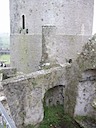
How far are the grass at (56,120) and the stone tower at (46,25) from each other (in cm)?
582

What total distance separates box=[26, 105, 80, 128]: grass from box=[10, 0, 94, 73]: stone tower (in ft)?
19.1

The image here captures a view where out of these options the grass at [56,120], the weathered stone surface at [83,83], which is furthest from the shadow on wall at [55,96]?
the weathered stone surface at [83,83]

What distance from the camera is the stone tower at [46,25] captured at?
53.9 feet

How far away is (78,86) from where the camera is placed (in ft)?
31.8

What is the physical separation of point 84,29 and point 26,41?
15.4ft

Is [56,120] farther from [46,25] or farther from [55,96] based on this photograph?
[46,25]

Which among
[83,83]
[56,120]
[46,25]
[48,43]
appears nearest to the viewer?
[83,83]

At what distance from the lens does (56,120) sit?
9758 mm

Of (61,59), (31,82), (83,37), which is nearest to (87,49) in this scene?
(31,82)

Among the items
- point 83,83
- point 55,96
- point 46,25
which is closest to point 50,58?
point 46,25

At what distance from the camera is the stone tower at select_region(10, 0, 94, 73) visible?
16.4 metres

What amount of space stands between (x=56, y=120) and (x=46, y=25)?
8.39m

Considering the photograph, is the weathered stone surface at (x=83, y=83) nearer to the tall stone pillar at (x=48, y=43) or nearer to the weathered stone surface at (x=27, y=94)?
the weathered stone surface at (x=27, y=94)

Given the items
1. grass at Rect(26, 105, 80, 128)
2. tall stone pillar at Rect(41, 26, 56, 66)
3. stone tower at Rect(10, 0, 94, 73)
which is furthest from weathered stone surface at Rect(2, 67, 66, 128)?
stone tower at Rect(10, 0, 94, 73)
